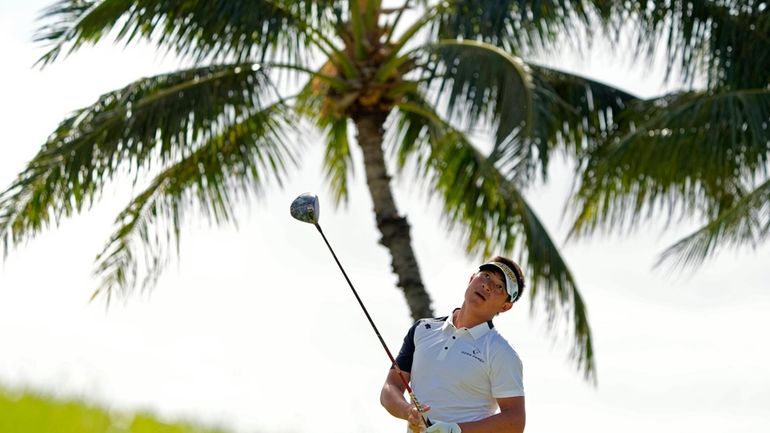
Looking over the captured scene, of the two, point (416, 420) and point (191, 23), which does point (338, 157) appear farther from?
point (416, 420)

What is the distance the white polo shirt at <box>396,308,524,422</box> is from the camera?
20.6ft

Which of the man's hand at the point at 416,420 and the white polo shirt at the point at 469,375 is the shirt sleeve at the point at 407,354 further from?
the man's hand at the point at 416,420

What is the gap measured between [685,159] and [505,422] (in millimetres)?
7764

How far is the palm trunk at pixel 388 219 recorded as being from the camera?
1480cm

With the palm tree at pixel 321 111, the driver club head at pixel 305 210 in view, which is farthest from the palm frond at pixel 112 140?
the driver club head at pixel 305 210

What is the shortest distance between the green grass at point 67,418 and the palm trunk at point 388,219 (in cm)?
1072

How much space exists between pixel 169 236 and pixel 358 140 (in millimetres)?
2037

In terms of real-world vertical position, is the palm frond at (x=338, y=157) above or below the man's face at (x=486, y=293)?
above

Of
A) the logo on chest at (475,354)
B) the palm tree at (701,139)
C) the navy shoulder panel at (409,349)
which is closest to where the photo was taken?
the logo on chest at (475,354)

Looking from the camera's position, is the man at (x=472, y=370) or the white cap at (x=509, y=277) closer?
the man at (x=472, y=370)

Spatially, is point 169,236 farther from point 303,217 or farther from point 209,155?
point 303,217

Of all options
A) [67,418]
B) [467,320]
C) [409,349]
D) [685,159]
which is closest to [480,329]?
[467,320]

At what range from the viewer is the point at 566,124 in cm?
1669

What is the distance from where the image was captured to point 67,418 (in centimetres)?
341
